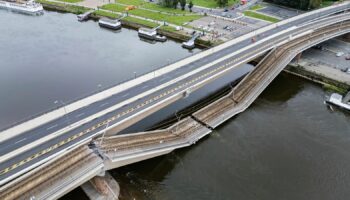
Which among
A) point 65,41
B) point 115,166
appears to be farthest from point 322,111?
point 65,41

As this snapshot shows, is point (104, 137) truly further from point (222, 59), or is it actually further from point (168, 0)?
point (168, 0)

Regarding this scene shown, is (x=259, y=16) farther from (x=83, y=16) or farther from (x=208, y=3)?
(x=83, y=16)

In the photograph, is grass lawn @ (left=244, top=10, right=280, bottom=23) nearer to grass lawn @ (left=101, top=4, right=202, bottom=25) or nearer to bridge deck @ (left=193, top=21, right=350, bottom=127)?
grass lawn @ (left=101, top=4, right=202, bottom=25)

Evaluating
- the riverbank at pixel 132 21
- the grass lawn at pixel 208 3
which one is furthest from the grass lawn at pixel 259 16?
the riverbank at pixel 132 21

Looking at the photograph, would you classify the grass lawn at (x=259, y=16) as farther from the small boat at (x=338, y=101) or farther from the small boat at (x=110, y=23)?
the small boat at (x=110, y=23)

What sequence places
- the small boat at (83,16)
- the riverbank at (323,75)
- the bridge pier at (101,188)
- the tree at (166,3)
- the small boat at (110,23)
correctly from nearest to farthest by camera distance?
the bridge pier at (101,188), the riverbank at (323,75), the small boat at (110,23), the small boat at (83,16), the tree at (166,3)

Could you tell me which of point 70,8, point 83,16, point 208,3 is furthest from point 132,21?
point 208,3

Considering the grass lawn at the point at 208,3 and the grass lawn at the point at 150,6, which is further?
the grass lawn at the point at 208,3
